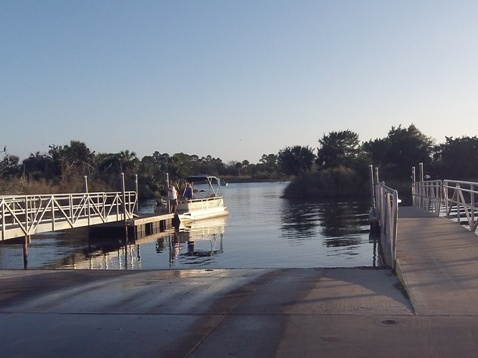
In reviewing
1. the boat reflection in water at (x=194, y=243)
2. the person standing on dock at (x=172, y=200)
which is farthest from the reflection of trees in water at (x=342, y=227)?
the person standing on dock at (x=172, y=200)

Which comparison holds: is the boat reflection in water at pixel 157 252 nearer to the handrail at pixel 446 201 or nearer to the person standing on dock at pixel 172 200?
the person standing on dock at pixel 172 200

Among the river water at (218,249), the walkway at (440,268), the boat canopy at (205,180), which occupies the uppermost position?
the boat canopy at (205,180)

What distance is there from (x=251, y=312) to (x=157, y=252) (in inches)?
685

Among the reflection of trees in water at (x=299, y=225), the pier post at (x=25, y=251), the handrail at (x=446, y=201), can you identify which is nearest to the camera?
the handrail at (x=446, y=201)

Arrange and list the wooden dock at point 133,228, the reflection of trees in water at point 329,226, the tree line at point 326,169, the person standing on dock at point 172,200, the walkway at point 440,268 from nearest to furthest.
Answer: the walkway at point 440,268, the reflection of trees in water at point 329,226, the wooden dock at point 133,228, the person standing on dock at point 172,200, the tree line at point 326,169

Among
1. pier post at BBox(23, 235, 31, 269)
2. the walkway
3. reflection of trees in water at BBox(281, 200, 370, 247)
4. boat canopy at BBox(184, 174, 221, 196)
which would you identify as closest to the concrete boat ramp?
the walkway

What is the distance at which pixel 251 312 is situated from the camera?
28.1ft

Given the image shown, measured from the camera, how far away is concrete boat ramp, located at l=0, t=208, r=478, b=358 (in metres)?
6.97

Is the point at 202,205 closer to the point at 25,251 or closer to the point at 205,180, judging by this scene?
the point at 205,180

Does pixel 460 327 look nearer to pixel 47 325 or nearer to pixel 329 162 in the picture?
pixel 47 325

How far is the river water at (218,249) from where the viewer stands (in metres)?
21.2

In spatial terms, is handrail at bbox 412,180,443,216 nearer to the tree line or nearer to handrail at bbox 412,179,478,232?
handrail at bbox 412,179,478,232

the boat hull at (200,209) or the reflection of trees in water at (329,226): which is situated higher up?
the boat hull at (200,209)

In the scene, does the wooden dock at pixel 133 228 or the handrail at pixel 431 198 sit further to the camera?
the wooden dock at pixel 133 228
